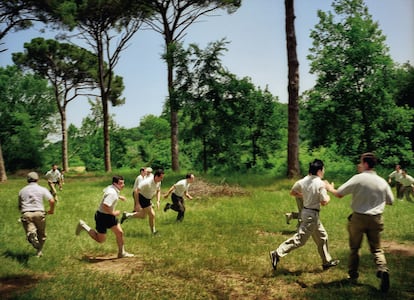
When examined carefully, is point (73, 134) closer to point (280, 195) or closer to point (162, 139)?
point (162, 139)

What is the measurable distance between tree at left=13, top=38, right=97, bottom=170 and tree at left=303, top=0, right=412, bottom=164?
2319 centimetres

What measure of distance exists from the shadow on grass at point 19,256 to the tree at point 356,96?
67.8 ft

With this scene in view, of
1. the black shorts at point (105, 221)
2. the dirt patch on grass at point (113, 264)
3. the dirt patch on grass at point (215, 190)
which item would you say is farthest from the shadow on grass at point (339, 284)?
the dirt patch on grass at point (215, 190)

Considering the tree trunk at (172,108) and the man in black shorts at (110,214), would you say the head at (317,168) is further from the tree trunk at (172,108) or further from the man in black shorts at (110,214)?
the tree trunk at (172,108)

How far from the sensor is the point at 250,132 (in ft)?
96.9

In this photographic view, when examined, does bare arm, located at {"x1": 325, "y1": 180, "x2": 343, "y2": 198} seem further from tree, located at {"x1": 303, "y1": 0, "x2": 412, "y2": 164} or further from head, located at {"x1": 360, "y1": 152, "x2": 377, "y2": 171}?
tree, located at {"x1": 303, "y1": 0, "x2": 412, "y2": 164}

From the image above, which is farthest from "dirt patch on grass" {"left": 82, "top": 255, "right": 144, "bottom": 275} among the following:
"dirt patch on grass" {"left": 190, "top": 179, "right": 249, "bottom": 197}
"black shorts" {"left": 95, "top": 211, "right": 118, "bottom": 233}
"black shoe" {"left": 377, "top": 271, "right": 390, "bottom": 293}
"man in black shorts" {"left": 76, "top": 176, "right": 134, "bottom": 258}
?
"dirt patch on grass" {"left": 190, "top": 179, "right": 249, "bottom": 197}

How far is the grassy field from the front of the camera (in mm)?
6148

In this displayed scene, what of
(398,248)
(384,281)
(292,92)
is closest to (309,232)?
(384,281)

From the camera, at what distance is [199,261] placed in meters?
7.80

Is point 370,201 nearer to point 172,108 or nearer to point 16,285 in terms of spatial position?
point 16,285

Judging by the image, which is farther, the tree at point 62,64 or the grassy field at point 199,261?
the tree at point 62,64

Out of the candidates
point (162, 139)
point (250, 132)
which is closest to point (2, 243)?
point (250, 132)

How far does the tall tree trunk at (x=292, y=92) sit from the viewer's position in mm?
18984
